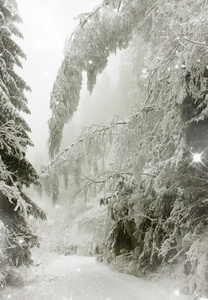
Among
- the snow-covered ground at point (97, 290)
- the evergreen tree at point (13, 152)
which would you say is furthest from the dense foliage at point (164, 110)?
the evergreen tree at point (13, 152)

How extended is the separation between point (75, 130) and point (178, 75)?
43.8 metres

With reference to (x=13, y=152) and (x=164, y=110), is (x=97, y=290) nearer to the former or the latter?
(x=13, y=152)

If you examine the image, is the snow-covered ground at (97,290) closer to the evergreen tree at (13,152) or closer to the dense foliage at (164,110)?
the dense foliage at (164,110)

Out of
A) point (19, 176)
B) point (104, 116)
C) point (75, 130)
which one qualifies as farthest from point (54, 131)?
point (75, 130)

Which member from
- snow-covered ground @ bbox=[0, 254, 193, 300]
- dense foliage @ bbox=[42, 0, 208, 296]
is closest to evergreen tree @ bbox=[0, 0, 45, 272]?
snow-covered ground @ bbox=[0, 254, 193, 300]

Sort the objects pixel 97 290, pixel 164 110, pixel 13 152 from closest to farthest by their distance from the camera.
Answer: pixel 164 110
pixel 97 290
pixel 13 152

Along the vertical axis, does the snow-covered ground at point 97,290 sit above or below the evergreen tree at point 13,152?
below

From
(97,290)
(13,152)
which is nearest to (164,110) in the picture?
(13,152)

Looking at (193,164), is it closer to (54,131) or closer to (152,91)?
(152,91)

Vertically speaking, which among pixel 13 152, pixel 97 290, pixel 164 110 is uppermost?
pixel 164 110

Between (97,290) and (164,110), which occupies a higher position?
(164,110)

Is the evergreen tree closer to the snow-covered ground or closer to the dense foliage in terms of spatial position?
the snow-covered ground

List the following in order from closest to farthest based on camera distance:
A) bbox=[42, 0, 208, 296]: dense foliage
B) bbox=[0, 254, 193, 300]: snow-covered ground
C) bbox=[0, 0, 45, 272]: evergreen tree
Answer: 1. bbox=[42, 0, 208, 296]: dense foliage
2. bbox=[0, 254, 193, 300]: snow-covered ground
3. bbox=[0, 0, 45, 272]: evergreen tree

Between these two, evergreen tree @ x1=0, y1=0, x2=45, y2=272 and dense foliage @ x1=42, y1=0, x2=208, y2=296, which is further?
evergreen tree @ x1=0, y1=0, x2=45, y2=272
